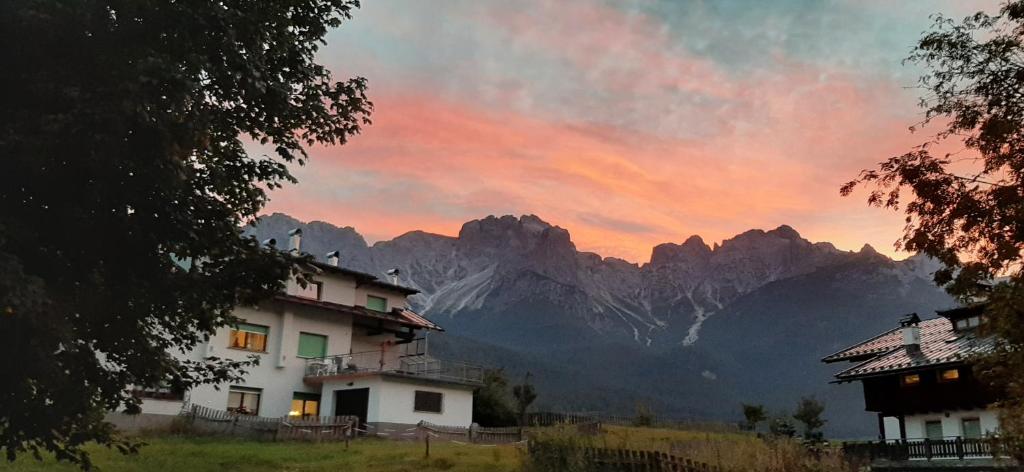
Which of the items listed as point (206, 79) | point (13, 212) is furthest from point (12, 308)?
point (206, 79)

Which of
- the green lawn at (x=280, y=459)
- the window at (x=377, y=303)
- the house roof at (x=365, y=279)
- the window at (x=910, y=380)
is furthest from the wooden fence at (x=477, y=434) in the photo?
the window at (x=910, y=380)

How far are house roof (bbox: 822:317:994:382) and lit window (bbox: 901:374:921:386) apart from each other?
2.40ft

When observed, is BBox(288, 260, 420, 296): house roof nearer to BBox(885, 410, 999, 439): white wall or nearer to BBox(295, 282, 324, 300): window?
BBox(295, 282, 324, 300): window

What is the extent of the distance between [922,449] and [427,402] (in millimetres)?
22964

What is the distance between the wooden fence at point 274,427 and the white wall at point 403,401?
137 inches

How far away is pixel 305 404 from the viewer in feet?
128

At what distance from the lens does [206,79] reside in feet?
29.9

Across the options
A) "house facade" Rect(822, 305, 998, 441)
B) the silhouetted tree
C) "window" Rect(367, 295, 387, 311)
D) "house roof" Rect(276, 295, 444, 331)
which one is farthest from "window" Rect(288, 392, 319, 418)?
"house facade" Rect(822, 305, 998, 441)

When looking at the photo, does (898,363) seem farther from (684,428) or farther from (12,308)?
(12,308)

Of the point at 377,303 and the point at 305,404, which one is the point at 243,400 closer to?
the point at 305,404

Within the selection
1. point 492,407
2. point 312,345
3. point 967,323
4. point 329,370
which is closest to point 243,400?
point 329,370

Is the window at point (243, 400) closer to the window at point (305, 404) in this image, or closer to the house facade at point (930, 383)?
the window at point (305, 404)

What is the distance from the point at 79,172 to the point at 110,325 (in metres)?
2.13

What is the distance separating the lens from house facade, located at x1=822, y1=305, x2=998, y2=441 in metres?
33.2
